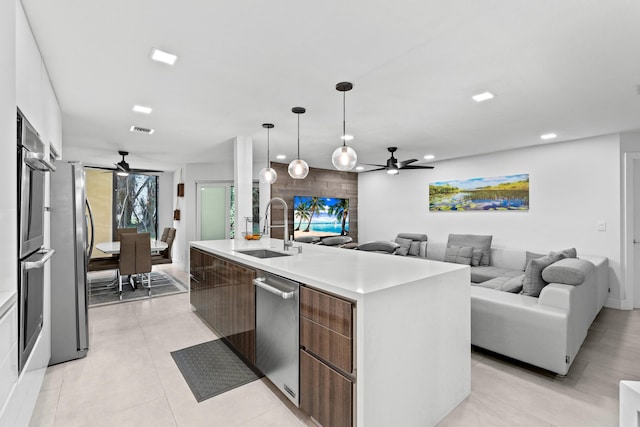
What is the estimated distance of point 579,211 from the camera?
4.52m

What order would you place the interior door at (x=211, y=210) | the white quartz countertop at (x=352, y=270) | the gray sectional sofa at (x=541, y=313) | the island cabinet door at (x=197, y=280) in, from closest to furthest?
the white quartz countertop at (x=352, y=270), the gray sectional sofa at (x=541, y=313), the island cabinet door at (x=197, y=280), the interior door at (x=211, y=210)

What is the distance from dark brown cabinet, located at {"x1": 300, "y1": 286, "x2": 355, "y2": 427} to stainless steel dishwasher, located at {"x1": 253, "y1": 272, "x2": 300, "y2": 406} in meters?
0.07

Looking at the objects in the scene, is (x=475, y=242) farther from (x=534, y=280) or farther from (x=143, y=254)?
(x=143, y=254)

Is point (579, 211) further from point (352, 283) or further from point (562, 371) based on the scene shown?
point (352, 283)

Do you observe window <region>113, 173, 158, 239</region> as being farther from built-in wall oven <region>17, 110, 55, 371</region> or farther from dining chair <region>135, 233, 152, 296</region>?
built-in wall oven <region>17, 110, 55, 371</region>

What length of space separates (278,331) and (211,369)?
0.87 meters

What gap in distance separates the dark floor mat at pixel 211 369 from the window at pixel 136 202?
6.12 m

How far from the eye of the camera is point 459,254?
524cm

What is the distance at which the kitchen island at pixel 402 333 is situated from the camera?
1481 mm

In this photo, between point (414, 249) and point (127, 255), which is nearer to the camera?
point (127, 255)

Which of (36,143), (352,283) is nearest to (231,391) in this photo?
(352,283)

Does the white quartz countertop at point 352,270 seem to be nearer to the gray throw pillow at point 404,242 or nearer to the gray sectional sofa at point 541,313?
the gray sectional sofa at point 541,313

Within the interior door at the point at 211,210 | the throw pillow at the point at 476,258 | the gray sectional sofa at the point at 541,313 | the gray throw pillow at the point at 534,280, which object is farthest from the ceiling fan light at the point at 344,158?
the interior door at the point at 211,210

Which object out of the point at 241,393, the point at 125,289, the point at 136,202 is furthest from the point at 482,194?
the point at 136,202
